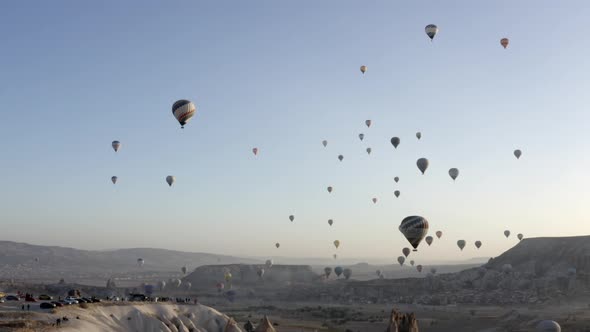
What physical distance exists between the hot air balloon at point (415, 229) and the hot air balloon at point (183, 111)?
30122mm


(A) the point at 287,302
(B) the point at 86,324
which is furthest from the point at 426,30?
(A) the point at 287,302

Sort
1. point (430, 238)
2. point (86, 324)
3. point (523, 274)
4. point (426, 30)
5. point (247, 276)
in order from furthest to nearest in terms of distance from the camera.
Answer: point (247, 276) → point (523, 274) → point (430, 238) → point (426, 30) → point (86, 324)

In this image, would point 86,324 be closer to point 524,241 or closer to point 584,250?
point 584,250

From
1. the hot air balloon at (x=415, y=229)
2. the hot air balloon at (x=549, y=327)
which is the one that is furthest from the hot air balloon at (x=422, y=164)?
the hot air balloon at (x=549, y=327)

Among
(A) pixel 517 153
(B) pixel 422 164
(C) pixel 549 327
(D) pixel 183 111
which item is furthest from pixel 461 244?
(D) pixel 183 111

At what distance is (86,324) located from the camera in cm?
5284

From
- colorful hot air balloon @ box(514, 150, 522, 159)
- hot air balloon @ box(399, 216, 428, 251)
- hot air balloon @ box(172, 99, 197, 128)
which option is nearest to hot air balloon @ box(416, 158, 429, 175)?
hot air balloon @ box(399, 216, 428, 251)

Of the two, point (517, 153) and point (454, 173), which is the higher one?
point (517, 153)

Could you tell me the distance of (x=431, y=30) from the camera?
83.4 m

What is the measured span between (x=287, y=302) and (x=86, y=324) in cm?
9325

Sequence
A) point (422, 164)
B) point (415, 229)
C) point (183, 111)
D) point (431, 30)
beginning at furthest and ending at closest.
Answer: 1. point (422, 164)
2. point (431, 30)
3. point (183, 111)
4. point (415, 229)

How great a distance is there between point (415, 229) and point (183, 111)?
32.3 m

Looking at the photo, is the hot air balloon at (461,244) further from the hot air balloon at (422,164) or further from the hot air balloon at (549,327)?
the hot air balloon at (549,327)

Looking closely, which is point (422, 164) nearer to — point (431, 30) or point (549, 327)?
point (431, 30)
